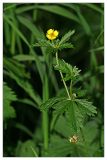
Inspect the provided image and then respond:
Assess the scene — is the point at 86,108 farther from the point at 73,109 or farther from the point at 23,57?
the point at 23,57

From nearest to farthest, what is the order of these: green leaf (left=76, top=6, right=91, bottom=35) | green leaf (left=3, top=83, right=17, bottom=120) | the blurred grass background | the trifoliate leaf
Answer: the trifoliate leaf
green leaf (left=3, top=83, right=17, bottom=120)
the blurred grass background
green leaf (left=76, top=6, right=91, bottom=35)

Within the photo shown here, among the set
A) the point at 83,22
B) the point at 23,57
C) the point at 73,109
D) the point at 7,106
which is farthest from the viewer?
the point at 83,22

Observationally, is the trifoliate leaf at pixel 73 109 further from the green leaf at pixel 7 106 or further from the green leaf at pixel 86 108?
the green leaf at pixel 7 106

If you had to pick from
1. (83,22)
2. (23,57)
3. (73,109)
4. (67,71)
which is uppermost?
(83,22)

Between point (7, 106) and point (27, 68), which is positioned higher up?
point (27, 68)

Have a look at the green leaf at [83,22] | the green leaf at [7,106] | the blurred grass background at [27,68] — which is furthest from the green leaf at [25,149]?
the green leaf at [83,22]

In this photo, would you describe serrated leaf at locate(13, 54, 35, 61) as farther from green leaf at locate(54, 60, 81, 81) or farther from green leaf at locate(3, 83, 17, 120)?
green leaf at locate(54, 60, 81, 81)

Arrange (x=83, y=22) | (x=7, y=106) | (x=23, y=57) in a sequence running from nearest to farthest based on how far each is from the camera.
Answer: (x=7, y=106)
(x=23, y=57)
(x=83, y=22)

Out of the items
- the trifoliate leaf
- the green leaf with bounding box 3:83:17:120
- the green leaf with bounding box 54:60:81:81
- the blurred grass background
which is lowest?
the trifoliate leaf

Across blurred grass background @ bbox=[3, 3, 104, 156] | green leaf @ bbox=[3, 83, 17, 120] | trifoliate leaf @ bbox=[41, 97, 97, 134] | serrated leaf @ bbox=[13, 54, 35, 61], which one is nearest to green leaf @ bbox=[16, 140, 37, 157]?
blurred grass background @ bbox=[3, 3, 104, 156]

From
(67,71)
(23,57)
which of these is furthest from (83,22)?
(67,71)

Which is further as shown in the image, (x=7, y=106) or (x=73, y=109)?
(x=7, y=106)

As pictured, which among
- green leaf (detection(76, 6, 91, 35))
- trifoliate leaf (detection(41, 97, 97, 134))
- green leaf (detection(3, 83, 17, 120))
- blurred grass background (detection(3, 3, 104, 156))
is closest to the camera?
trifoliate leaf (detection(41, 97, 97, 134))
